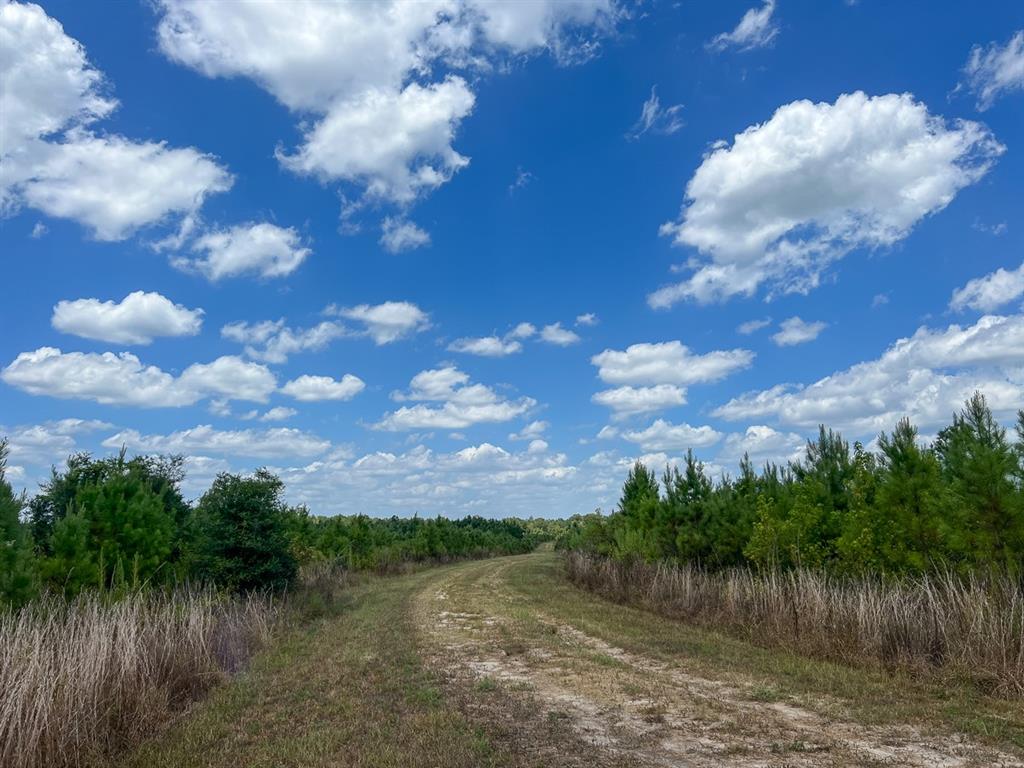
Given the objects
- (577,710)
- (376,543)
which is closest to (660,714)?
(577,710)

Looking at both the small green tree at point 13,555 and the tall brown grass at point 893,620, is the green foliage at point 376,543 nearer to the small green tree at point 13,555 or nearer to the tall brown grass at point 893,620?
the small green tree at point 13,555

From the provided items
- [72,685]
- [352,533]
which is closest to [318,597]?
[72,685]

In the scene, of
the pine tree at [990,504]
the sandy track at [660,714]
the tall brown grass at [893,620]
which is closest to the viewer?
the sandy track at [660,714]

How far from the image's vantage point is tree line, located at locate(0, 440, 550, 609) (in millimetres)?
11453

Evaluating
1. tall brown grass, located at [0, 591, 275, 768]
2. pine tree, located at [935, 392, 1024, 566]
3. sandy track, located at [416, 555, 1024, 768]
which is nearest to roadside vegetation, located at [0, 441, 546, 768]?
tall brown grass, located at [0, 591, 275, 768]

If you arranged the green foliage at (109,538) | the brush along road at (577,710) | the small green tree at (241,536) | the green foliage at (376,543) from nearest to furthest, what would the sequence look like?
the brush along road at (577,710)
the green foliage at (109,538)
the small green tree at (241,536)
the green foliage at (376,543)

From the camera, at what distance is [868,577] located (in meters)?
13.4

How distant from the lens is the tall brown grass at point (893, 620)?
29.9 feet

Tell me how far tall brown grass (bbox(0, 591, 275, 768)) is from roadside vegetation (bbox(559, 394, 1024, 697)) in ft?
33.4

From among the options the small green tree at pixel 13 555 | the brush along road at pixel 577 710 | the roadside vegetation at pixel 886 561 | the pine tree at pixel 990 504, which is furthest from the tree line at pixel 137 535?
the pine tree at pixel 990 504

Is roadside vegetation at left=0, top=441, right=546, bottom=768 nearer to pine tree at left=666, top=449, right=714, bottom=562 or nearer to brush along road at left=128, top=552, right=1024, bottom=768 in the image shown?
brush along road at left=128, top=552, right=1024, bottom=768

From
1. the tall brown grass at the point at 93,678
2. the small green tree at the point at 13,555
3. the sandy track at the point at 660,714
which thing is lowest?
the sandy track at the point at 660,714

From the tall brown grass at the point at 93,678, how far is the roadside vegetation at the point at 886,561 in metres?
10.2

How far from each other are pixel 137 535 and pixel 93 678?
800 centimetres
